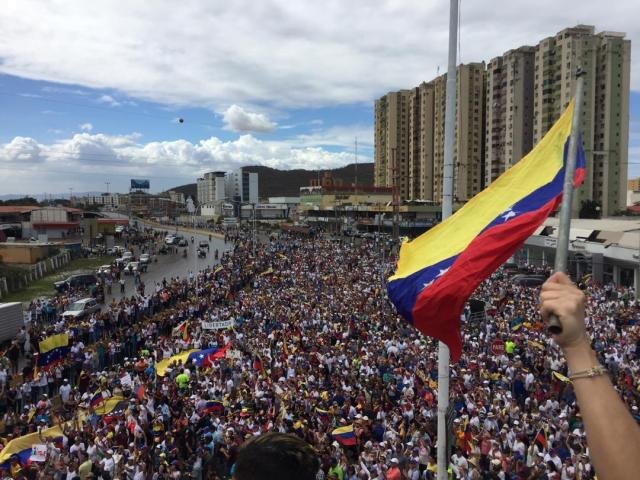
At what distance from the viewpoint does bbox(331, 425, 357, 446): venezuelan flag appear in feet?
34.3

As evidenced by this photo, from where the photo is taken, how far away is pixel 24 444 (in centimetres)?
1091

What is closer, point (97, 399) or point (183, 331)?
point (97, 399)

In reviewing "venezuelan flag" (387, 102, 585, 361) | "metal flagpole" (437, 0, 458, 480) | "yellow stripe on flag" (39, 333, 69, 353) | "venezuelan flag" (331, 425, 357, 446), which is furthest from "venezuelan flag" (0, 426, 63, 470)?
"venezuelan flag" (387, 102, 585, 361)

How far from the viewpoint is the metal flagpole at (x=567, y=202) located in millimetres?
1749

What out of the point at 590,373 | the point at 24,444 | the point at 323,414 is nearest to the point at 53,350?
the point at 24,444

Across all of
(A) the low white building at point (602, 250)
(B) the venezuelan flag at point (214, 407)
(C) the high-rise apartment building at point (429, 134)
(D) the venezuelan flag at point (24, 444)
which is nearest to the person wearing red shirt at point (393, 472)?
(B) the venezuelan flag at point (214, 407)

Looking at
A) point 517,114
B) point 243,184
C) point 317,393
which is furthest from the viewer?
point 243,184

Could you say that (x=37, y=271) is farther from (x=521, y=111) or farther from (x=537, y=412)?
(x=521, y=111)

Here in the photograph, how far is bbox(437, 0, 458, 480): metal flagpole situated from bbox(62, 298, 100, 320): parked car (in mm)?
21298

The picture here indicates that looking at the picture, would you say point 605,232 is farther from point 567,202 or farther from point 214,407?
point 567,202

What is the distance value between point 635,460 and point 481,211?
15.5ft

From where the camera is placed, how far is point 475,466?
8688 mm

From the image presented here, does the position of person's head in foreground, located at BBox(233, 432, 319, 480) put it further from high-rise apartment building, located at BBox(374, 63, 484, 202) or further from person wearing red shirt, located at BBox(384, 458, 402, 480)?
high-rise apartment building, located at BBox(374, 63, 484, 202)

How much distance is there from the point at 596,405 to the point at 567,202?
203 centimetres
